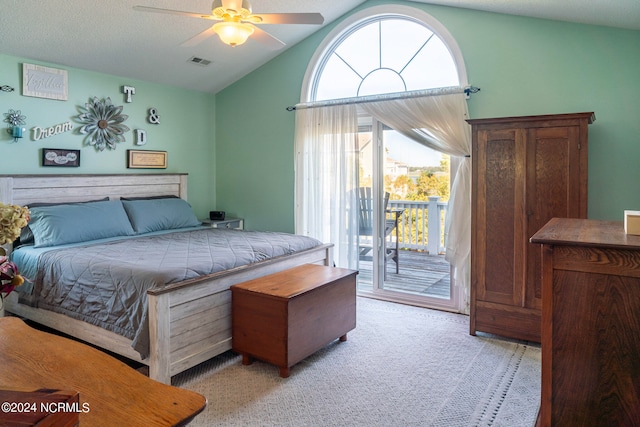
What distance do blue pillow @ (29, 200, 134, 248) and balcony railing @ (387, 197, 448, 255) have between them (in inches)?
104

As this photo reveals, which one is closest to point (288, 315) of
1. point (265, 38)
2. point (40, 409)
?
point (265, 38)

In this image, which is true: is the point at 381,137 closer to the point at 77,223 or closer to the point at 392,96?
the point at 392,96

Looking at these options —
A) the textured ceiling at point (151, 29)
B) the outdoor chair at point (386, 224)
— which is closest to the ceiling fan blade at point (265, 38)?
the textured ceiling at point (151, 29)

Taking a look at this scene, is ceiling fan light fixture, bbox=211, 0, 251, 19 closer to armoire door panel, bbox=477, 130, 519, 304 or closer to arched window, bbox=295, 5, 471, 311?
armoire door panel, bbox=477, 130, 519, 304

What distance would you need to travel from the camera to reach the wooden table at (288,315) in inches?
109

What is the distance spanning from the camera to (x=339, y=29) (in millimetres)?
4715

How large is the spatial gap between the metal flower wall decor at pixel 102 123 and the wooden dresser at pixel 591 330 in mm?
4243

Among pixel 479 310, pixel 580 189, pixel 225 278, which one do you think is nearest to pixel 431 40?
pixel 580 189

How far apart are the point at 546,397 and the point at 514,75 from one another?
2.94 meters

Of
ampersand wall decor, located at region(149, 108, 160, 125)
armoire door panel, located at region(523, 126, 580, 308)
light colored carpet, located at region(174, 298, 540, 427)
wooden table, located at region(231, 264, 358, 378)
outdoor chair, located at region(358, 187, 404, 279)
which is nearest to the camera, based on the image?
light colored carpet, located at region(174, 298, 540, 427)

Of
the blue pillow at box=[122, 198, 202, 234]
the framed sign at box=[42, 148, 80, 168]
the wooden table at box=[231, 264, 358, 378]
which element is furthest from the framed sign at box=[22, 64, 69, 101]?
the wooden table at box=[231, 264, 358, 378]

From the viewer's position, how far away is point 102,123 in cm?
450

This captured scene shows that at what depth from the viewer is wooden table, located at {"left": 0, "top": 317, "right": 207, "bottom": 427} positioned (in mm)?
1048

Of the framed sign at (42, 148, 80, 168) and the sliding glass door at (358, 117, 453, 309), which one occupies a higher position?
the framed sign at (42, 148, 80, 168)
